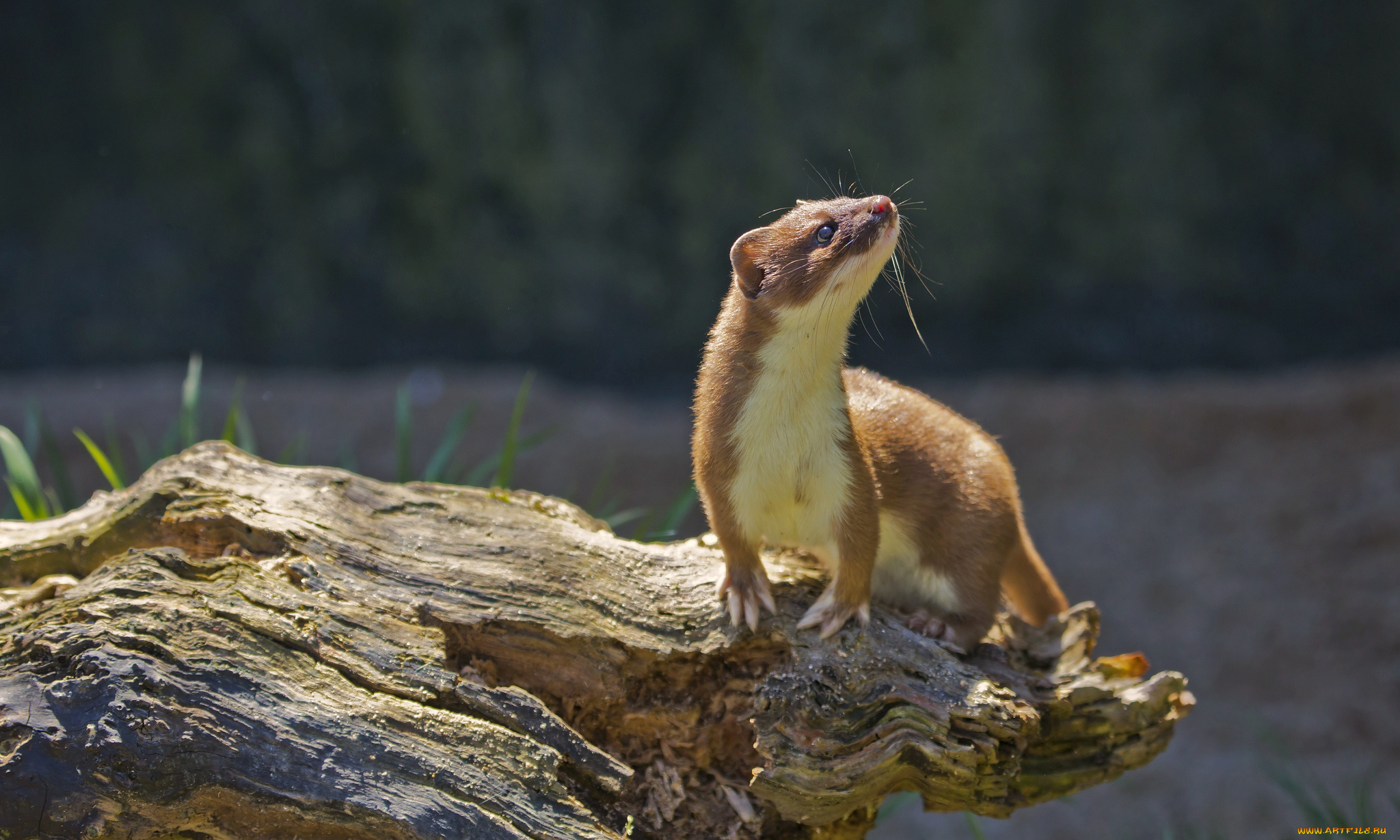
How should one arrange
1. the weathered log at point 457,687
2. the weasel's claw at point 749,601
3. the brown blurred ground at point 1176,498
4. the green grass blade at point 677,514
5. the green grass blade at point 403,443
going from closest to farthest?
the weathered log at point 457,687 → the weasel's claw at point 749,601 → the green grass blade at point 677,514 → the green grass blade at point 403,443 → the brown blurred ground at point 1176,498

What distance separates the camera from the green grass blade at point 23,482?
146 inches

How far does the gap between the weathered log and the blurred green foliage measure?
5653 mm

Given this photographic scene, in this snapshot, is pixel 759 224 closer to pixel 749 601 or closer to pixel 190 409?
pixel 190 409

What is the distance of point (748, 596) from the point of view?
2.58 meters

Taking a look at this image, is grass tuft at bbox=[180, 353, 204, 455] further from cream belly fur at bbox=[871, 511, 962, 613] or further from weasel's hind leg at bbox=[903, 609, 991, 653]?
weasel's hind leg at bbox=[903, 609, 991, 653]

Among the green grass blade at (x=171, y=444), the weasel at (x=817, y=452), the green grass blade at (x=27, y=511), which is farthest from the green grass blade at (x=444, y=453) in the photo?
the weasel at (x=817, y=452)

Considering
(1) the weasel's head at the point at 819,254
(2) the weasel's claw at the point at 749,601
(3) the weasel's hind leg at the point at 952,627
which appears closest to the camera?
(1) the weasel's head at the point at 819,254

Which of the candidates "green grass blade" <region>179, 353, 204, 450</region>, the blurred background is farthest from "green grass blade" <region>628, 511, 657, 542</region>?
the blurred background

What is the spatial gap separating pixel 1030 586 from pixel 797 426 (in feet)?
3.85

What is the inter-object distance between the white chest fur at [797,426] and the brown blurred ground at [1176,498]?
3361mm

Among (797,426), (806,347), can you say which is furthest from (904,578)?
(806,347)

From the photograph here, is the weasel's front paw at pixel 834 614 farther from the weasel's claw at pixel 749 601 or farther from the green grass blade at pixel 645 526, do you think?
the green grass blade at pixel 645 526

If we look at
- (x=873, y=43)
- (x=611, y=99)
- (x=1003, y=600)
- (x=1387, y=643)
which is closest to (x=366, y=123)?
(x=611, y=99)

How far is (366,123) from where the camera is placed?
941cm
